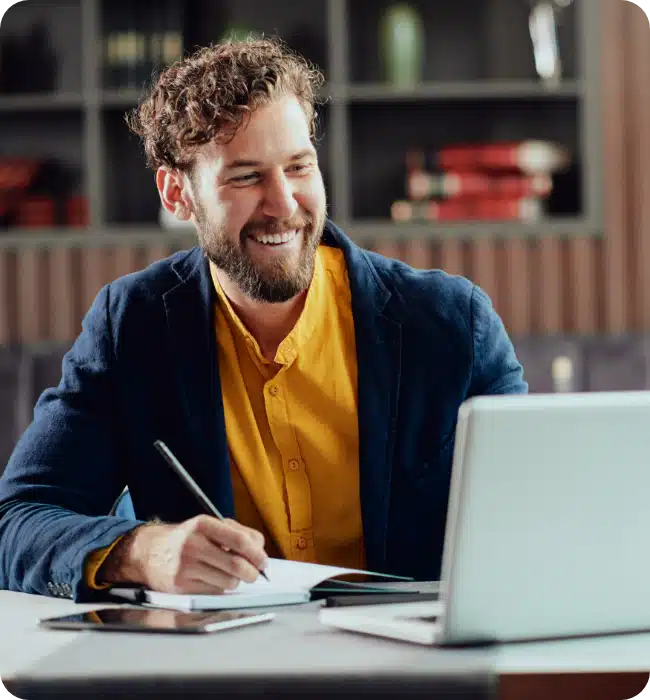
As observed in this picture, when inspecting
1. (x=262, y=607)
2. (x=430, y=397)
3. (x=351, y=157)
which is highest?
(x=351, y=157)

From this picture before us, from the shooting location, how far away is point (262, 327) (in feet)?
6.29

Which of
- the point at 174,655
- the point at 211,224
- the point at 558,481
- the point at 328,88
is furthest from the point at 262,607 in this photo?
the point at 328,88

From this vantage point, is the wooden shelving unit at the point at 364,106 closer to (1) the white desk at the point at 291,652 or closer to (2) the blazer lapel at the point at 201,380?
(2) the blazer lapel at the point at 201,380

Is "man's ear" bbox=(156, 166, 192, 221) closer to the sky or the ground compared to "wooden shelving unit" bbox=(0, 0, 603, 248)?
closer to the ground

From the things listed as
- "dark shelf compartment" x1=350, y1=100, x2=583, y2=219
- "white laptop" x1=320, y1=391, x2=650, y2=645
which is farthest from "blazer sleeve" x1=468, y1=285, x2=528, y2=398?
"dark shelf compartment" x1=350, y1=100, x2=583, y2=219

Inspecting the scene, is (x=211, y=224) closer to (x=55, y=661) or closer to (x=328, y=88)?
(x=55, y=661)

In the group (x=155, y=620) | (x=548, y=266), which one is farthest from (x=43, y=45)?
(x=155, y=620)

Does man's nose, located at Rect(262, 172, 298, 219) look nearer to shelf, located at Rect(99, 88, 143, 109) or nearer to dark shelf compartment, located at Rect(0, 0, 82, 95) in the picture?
shelf, located at Rect(99, 88, 143, 109)

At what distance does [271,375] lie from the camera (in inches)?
74.0

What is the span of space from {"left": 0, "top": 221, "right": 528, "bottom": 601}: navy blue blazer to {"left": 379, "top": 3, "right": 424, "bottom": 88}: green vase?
2347 millimetres

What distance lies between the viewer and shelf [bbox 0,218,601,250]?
409 cm

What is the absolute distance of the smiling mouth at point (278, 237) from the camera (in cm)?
185

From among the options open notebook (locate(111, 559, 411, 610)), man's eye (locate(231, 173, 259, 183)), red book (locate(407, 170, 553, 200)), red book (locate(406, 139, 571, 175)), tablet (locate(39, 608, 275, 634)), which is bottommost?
open notebook (locate(111, 559, 411, 610))

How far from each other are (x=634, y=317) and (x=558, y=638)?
3.17m
